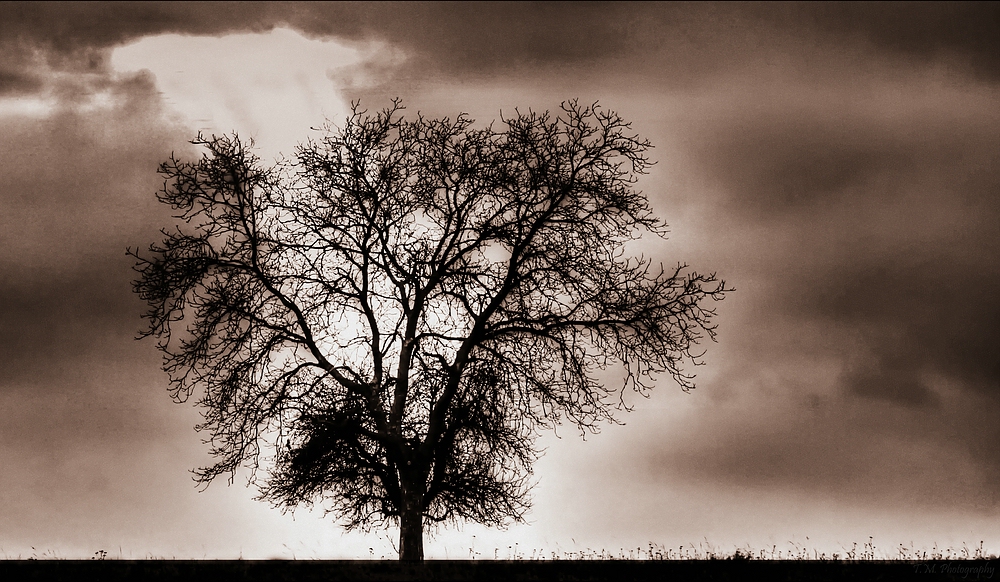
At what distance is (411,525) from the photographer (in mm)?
17281

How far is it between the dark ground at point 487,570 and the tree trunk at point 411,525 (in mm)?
5047

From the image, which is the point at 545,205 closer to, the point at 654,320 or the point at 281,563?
the point at 654,320

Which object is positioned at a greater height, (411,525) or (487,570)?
(411,525)

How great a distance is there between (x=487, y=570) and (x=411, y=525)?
5713 millimetres

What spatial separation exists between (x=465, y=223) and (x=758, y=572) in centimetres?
880

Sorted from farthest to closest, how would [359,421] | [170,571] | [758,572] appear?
[359,421] < [758,572] < [170,571]

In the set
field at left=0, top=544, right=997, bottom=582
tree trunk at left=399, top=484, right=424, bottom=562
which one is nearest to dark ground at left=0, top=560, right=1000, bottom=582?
field at left=0, top=544, right=997, bottom=582

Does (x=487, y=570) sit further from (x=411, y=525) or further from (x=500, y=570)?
(x=411, y=525)

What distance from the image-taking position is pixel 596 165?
720 inches

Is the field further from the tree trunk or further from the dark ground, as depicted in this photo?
the tree trunk

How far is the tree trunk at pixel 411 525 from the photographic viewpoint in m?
17.1

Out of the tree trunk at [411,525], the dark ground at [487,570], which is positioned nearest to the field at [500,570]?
the dark ground at [487,570]

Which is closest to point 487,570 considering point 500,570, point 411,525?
point 500,570

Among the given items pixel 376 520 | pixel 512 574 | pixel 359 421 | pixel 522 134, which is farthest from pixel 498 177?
pixel 512 574
